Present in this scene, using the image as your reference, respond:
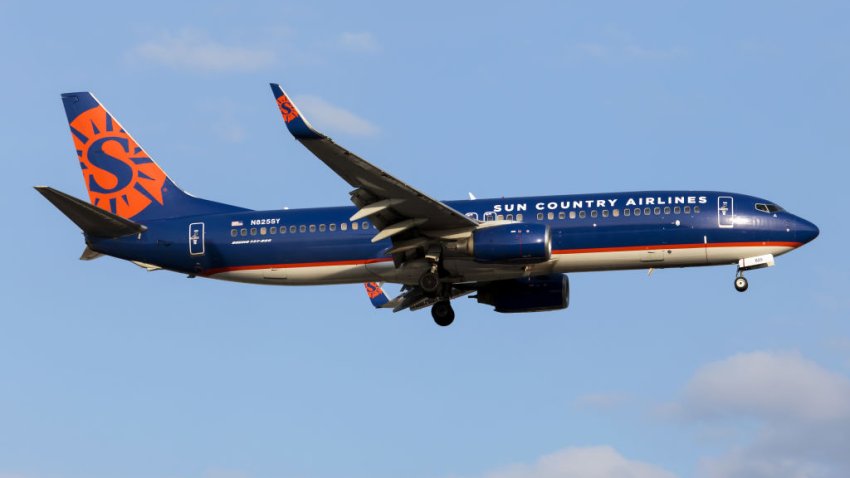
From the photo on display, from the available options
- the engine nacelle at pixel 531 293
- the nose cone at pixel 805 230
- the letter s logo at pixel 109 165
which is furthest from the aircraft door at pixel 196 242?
the nose cone at pixel 805 230

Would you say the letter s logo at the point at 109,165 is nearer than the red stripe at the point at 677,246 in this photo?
No

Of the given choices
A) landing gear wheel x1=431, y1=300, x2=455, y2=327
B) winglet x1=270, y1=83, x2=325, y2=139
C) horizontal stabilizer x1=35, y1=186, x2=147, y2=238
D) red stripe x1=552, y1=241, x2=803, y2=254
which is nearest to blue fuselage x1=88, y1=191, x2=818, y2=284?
red stripe x1=552, y1=241, x2=803, y2=254

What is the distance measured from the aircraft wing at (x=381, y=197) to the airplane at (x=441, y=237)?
0.07m

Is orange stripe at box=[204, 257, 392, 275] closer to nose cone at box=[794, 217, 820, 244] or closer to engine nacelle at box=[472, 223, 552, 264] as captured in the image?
engine nacelle at box=[472, 223, 552, 264]

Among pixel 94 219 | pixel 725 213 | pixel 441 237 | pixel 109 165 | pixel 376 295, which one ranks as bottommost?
pixel 376 295

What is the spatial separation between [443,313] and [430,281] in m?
3.54

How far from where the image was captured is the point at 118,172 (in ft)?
219

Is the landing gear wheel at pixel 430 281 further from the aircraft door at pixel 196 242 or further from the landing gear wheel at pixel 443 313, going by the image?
the aircraft door at pixel 196 242

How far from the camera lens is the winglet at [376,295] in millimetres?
68750

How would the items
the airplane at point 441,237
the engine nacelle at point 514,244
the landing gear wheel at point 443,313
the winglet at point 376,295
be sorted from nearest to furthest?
the engine nacelle at point 514,244 < the airplane at point 441,237 < the landing gear wheel at point 443,313 < the winglet at point 376,295

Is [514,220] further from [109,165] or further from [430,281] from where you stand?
[109,165]

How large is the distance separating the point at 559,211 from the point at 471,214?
3653mm

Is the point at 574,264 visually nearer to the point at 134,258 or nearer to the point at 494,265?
the point at 494,265

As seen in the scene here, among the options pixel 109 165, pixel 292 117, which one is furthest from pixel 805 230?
pixel 109 165
